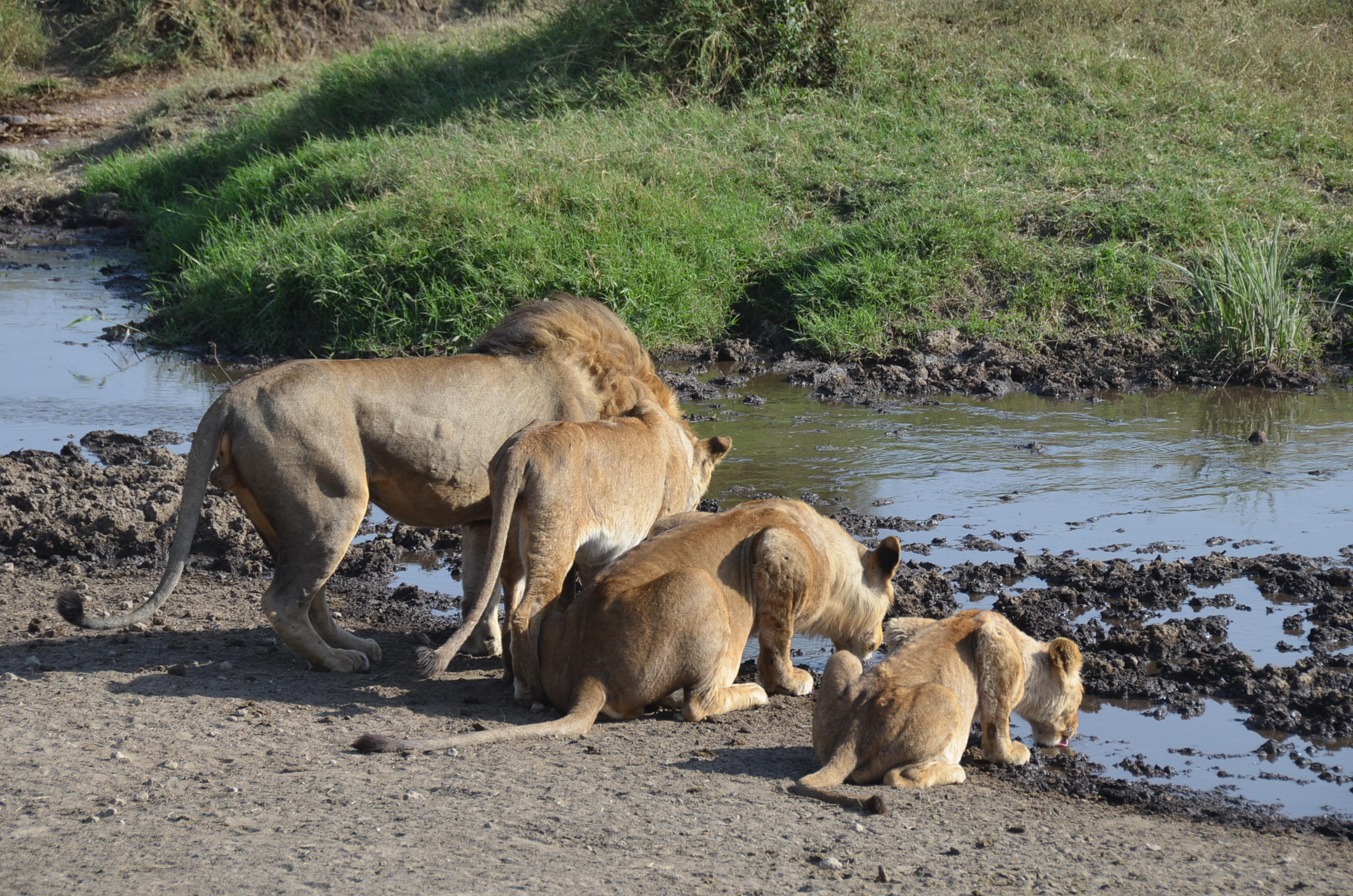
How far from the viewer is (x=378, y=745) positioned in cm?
448

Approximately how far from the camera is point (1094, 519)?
23.8 feet

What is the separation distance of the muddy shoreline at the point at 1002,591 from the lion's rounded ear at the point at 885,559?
0.63 metres

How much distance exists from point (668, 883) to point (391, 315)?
26.2ft

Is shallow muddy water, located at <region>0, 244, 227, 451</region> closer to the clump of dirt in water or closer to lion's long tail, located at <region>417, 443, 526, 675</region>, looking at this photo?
lion's long tail, located at <region>417, 443, 526, 675</region>

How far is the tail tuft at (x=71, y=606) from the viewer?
16.2 ft

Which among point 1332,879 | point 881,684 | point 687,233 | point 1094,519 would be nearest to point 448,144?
point 687,233

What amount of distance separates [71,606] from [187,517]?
0.51 metres

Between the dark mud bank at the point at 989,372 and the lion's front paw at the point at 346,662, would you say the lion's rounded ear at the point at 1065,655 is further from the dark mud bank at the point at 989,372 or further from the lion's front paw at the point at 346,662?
the dark mud bank at the point at 989,372

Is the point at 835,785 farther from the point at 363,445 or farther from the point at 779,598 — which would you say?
the point at 363,445

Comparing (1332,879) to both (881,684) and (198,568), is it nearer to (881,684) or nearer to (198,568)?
(881,684)

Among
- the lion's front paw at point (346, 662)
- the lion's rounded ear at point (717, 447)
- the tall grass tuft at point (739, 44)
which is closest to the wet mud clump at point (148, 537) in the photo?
the lion's front paw at point (346, 662)

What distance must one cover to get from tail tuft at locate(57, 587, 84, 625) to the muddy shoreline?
24.2 inches

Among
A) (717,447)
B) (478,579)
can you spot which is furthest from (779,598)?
(478,579)

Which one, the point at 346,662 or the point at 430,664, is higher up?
the point at 430,664
